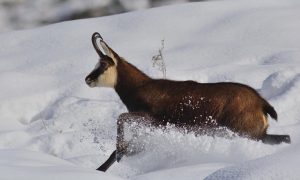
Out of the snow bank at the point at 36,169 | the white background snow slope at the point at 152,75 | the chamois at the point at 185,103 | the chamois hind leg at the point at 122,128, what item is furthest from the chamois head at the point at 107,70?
the snow bank at the point at 36,169

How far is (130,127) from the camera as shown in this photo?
6621mm

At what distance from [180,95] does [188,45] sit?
4250 millimetres

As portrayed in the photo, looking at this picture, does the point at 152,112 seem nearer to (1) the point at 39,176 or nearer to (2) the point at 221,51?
(1) the point at 39,176

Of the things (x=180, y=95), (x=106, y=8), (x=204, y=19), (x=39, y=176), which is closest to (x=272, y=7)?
(x=204, y=19)

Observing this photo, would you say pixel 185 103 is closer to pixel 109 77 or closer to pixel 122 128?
pixel 122 128

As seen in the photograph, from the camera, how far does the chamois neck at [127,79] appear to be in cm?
689

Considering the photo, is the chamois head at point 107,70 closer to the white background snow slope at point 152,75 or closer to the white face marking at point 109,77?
the white face marking at point 109,77

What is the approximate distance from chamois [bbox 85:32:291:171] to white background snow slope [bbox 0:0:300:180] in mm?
101

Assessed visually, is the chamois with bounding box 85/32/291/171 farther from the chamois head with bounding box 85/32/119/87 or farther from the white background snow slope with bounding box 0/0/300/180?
the white background snow slope with bounding box 0/0/300/180

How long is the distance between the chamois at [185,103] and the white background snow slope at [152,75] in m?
0.10

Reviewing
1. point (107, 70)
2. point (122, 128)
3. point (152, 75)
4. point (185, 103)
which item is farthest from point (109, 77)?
point (152, 75)

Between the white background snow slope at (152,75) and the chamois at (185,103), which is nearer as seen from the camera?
the white background snow slope at (152,75)

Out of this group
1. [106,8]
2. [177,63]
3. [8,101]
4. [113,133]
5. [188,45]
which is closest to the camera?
[113,133]

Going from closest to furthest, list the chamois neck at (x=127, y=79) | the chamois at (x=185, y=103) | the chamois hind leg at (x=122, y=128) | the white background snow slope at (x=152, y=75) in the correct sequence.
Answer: the white background snow slope at (x=152, y=75), the chamois at (x=185, y=103), the chamois hind leg at (x=122, y=128), the chamois neck at (x=127, y=79)
